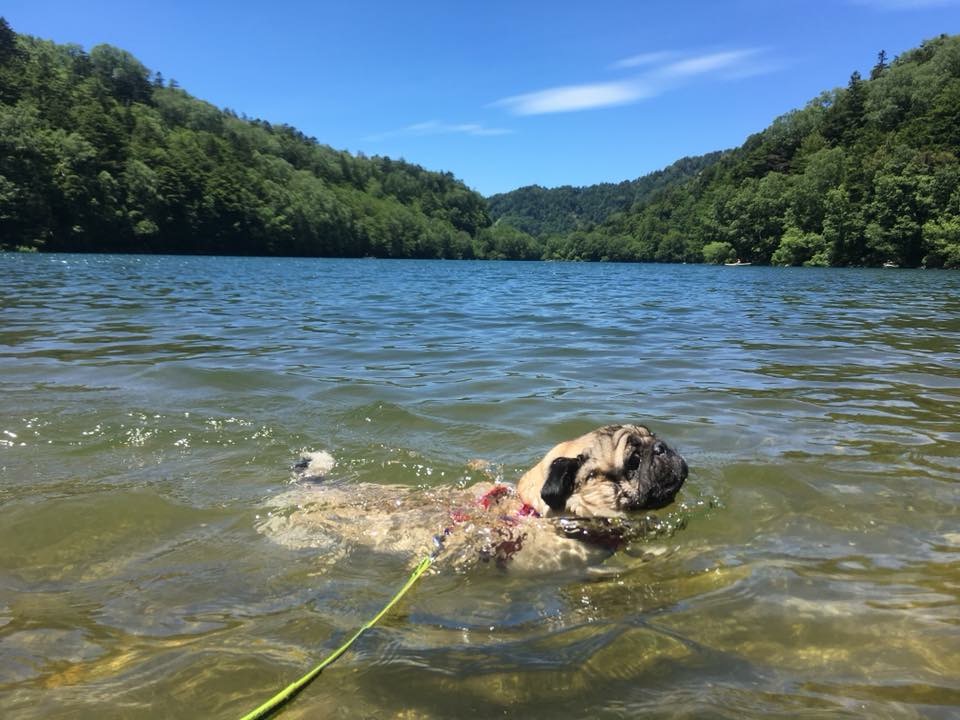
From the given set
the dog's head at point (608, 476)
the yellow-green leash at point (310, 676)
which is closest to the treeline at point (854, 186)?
the dog's head at point (608, 476)

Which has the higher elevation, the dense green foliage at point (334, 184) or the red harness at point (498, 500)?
the dense green foliage at point (334, 184)

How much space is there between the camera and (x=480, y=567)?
385 cm

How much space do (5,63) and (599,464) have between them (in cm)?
12970

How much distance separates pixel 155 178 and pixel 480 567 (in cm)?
9839

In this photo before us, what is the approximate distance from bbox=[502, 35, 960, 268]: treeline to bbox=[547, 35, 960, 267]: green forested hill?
A: 14cm

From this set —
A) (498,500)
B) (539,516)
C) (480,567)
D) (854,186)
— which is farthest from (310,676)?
(854,186)

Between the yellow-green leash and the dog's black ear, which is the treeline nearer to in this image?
the dog's black ear

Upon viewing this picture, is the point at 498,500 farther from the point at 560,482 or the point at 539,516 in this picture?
the point at 560,482

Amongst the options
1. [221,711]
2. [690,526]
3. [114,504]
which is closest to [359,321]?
A: [114,504]

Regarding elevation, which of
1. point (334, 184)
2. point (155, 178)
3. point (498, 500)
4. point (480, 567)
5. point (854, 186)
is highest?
point (334, 184)

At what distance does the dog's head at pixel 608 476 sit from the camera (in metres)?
4.03

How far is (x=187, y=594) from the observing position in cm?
347

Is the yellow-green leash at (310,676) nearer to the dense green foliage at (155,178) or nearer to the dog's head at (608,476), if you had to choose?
the dog's head at (608,476)

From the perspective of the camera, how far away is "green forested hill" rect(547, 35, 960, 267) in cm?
6569
